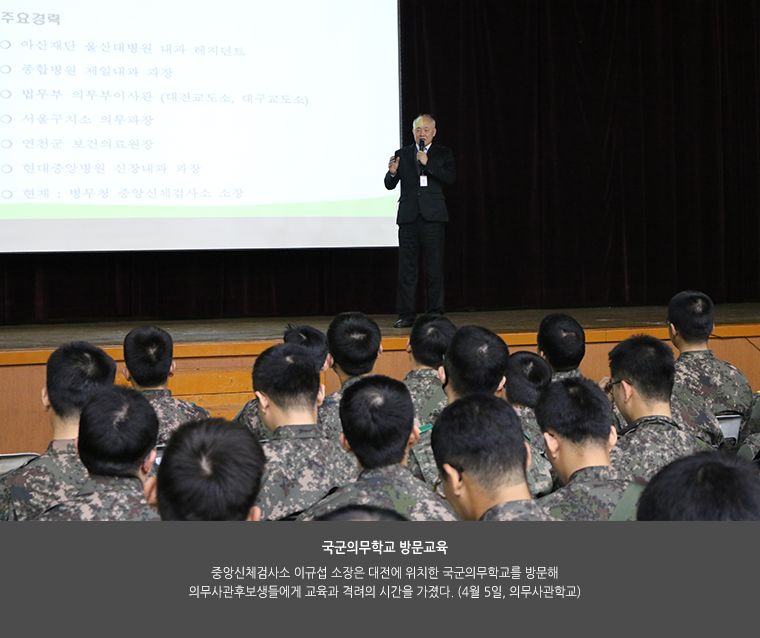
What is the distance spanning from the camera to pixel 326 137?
503cm

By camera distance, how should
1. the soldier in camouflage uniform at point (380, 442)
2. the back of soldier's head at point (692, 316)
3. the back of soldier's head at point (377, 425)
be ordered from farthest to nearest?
1. the back of soldier's head at point (692, 316)
2. the back of soldier's head at point (377, 425)
3. the soldier in camouflage uniform at point (380, 442)

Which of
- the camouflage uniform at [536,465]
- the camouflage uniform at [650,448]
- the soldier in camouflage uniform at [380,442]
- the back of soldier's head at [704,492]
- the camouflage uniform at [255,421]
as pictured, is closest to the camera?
the back of soldier's head at [704,492]

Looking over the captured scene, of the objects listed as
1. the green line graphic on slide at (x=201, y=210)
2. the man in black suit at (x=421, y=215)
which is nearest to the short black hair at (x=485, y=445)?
the man in black suit at (x=421, y=215)

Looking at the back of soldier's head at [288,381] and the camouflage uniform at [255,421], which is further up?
the back of soldier's head at [288,381]

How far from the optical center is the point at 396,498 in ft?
4.20

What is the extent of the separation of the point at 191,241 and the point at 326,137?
111 cm

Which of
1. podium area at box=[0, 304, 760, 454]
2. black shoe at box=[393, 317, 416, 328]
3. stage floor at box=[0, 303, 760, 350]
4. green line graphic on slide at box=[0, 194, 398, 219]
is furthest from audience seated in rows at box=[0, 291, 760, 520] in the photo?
green line graphic on slide at box=[0, 194, 398, 219]

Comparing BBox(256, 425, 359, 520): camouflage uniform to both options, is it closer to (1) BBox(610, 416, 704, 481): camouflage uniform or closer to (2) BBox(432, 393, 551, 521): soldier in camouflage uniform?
(2) BBox(432, 393, 551, 521): soldier in camouflage uniform

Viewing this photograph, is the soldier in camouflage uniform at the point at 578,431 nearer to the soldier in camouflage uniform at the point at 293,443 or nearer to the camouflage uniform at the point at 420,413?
the camouflage uniform at the point at 420,413

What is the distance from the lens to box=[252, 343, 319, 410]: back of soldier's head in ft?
5.85

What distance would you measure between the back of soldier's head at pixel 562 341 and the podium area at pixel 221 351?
1233mm

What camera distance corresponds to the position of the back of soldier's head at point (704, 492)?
903mm

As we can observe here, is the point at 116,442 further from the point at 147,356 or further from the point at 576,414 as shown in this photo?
the point at 147,356

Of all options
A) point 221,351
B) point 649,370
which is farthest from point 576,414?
point 221,351
